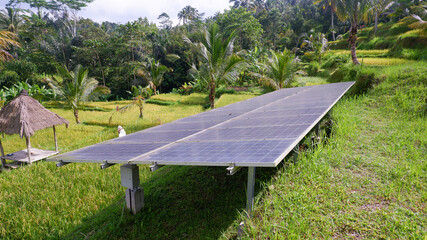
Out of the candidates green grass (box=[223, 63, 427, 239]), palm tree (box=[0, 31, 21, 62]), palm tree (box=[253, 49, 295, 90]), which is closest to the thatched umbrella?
palm tree (box=[0, 31, 21, 62])

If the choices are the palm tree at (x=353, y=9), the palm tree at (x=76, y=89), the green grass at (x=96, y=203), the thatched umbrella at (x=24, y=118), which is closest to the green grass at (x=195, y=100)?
the palm tree at (x=76, y=89)

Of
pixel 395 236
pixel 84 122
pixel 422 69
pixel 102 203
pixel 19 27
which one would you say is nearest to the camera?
pixel 395 236

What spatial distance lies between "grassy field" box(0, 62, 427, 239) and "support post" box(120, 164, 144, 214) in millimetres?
169

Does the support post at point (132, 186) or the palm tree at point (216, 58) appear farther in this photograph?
the palm tree at point (216, 58)

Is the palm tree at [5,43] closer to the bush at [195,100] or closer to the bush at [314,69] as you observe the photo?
the bush at [195,100]

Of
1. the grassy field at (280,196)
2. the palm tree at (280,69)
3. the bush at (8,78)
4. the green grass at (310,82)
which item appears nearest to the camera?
the grassy field at (280,196)

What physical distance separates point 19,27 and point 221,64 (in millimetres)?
38860

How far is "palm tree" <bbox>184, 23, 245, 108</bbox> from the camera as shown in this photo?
428 inches

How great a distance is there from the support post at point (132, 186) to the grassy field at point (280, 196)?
169 millimetres

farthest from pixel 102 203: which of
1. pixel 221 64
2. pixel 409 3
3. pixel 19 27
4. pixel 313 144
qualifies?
pixel 19 27

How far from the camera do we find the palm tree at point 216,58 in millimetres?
10859

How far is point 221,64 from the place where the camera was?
11047 millimetres

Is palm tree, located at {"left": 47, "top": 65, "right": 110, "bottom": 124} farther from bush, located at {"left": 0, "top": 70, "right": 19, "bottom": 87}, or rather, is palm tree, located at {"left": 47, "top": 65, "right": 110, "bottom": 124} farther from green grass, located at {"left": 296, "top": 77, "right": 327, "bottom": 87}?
green grass, located at {"left": 296, "top": 77, "right": 327, "bottom": 87}

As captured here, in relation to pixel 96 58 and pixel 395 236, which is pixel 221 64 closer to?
pixel 395 236
